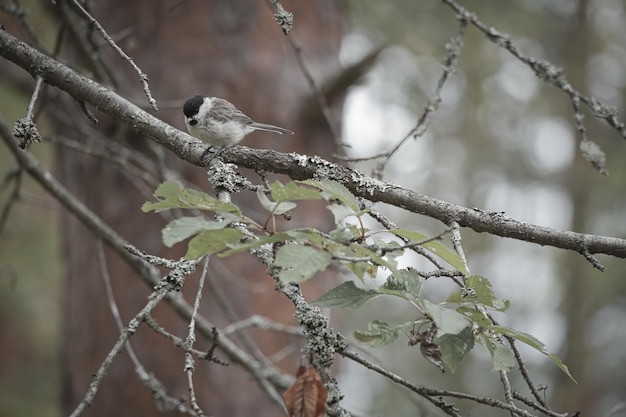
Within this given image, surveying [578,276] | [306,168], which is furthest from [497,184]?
[306,168]

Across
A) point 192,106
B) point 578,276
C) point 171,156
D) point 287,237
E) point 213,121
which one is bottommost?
point 287,237

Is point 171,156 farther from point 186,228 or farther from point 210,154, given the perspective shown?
point 186,228

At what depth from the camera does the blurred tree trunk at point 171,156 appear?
3.60 meters

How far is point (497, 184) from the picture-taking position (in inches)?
360

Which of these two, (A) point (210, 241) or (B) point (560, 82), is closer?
(A) point (210, 241)

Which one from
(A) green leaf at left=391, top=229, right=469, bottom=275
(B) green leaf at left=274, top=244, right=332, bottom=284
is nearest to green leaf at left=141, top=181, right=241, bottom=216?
(B) green leaf at left=274, top=244, right=332, bottom=284

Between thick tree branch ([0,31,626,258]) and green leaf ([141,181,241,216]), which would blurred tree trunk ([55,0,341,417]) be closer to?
thick tree branch ([0,31,626,258])

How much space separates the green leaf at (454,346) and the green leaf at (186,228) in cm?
61

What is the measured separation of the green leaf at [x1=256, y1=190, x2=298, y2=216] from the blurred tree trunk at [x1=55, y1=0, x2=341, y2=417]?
2.13 metres

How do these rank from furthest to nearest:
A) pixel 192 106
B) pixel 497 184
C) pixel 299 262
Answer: pixel 497 184, pixel 192 106, pixel 299 262

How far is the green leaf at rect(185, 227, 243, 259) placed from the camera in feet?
4.43

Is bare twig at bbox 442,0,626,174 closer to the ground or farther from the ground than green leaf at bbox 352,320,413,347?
farther from the ground

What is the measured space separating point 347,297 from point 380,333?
20 cm

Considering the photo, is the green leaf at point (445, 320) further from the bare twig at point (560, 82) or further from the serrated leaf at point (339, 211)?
the bare twig at point (560, 82)
